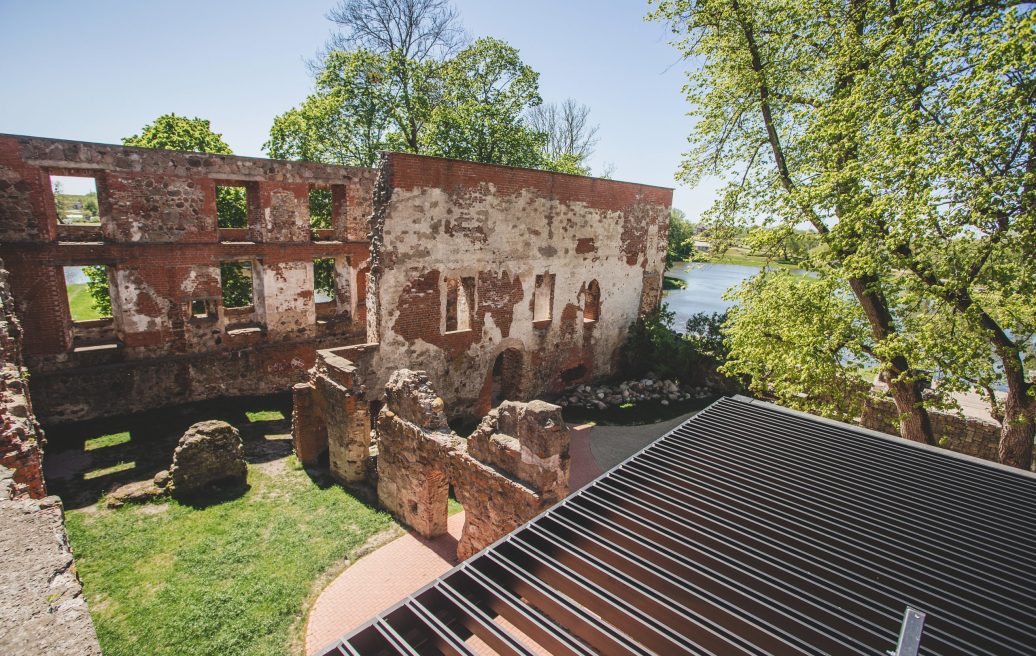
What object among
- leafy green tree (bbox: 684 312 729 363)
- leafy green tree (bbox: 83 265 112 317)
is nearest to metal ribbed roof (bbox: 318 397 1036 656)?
leafy green tree (bbox: 684 312 729 363)

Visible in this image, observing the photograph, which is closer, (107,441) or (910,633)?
(910,633)

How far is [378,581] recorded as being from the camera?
7406mm

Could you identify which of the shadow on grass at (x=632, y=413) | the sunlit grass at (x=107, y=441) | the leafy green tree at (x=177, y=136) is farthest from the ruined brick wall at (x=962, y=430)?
the leafy green tree at (x=177, y=136)

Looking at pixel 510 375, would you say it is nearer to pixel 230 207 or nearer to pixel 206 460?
pixel 206 460

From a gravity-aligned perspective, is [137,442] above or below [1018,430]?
below

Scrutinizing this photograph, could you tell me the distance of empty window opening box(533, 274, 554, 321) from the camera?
1418 centimetres

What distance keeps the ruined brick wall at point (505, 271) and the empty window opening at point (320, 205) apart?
266 inches

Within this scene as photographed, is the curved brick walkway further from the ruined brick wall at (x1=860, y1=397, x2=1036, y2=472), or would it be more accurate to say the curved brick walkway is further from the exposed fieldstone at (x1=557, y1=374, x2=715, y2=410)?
the ruined brick wall at (x1=860, y1=397, x2=1036, y2=472)

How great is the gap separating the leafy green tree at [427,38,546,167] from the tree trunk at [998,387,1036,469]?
58.6 ft

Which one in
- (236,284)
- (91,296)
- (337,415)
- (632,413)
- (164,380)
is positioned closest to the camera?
(337,415)

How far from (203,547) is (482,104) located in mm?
18254

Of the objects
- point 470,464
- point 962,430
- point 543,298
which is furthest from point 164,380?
point 962,430

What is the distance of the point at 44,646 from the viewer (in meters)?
2.24

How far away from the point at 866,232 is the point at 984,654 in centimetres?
693
